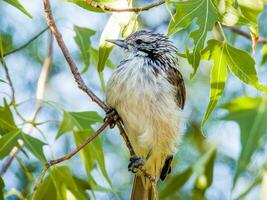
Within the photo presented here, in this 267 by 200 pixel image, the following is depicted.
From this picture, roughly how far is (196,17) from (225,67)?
38 cm

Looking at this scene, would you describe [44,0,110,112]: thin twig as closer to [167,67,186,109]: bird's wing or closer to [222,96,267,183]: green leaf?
[222,96,267,183]: green leaf

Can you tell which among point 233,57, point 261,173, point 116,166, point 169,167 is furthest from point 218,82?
point 116,166

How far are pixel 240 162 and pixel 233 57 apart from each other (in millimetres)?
535

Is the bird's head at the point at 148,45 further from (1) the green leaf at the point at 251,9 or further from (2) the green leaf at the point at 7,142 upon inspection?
(1) the green leaf at the point at 251,9

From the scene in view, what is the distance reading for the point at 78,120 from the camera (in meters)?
4.11

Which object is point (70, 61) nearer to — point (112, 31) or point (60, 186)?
point (112, 31)

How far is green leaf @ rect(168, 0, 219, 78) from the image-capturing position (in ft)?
10.2

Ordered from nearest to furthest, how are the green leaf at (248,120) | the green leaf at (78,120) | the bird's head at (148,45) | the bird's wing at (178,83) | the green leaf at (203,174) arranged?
the green leaf at (248,120)
the green leaf at (78,120)
the green leaf at (203,174)
the bird's wing at (178,83)
the bird's head at (148,45)

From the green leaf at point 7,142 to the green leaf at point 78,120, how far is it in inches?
17.3

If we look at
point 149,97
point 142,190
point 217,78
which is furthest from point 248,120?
point 142,190

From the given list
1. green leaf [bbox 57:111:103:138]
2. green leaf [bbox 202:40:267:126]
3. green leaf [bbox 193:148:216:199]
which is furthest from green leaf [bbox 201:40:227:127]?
green leaf [bbox 193:148:216:199]

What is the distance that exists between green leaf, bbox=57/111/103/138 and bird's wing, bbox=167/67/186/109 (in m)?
0.64

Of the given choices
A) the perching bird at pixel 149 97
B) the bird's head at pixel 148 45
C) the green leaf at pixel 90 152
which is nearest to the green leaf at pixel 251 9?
the perching bird at pixel 149 97

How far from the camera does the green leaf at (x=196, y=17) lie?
3100 millimetres
